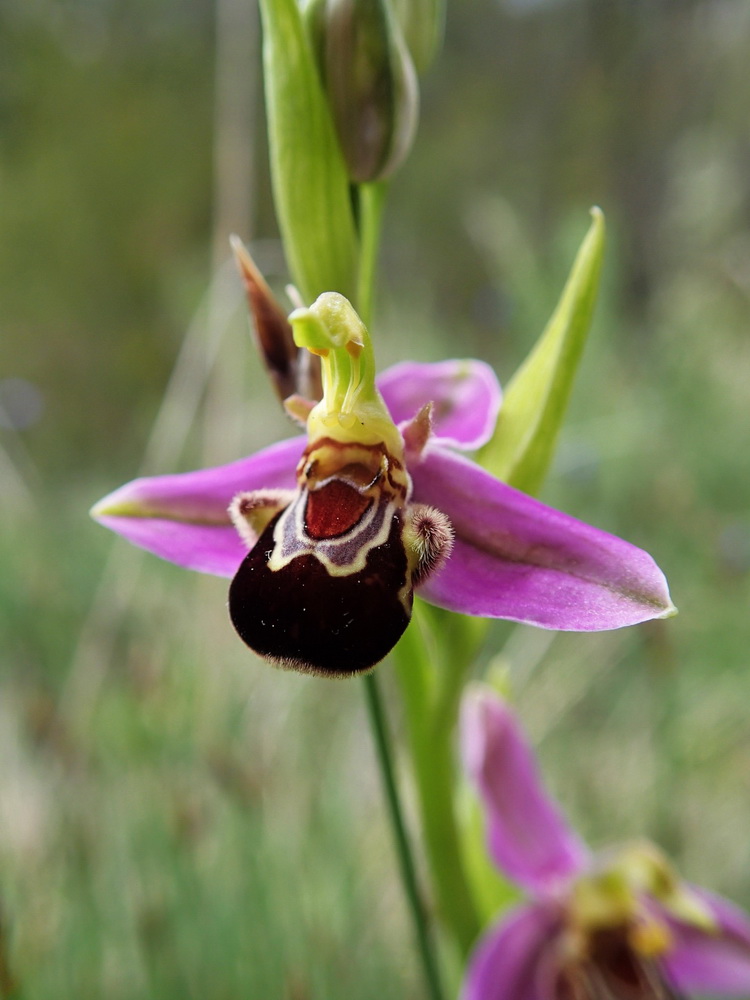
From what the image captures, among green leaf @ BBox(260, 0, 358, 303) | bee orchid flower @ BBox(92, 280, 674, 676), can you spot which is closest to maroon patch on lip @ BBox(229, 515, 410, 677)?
bee orchid flower @ BBox(92, 280, 674, 676)

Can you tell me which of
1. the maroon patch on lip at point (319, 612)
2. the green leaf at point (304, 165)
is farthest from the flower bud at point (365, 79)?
the maroon patch on lip at point (319, 612)

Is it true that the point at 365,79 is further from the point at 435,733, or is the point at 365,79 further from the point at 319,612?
the point at 435,733

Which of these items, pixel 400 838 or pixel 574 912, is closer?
pixel 400 838

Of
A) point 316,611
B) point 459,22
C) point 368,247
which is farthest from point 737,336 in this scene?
point 459,22

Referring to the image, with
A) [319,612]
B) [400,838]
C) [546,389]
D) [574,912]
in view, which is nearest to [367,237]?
[546,389]

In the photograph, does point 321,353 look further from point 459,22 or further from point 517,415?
point 459,22

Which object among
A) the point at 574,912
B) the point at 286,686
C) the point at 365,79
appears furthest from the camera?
the point at 286,686

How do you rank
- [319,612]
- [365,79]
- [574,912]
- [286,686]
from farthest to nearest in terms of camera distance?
[286,686], [574,912], [365,79], [319,612]

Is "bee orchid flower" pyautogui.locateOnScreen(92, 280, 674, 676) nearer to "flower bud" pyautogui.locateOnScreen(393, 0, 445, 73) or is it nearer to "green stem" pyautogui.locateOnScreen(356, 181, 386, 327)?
"green stem" pyautogui.locateOnScreen(356, 181, 386, 327)
